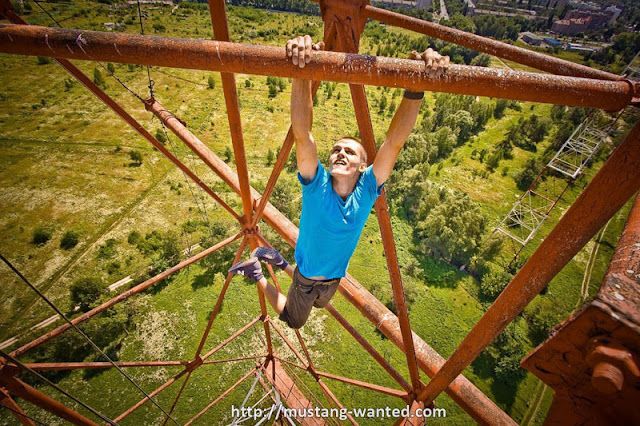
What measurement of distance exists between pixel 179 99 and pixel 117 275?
25571 mm

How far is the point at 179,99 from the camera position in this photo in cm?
3500

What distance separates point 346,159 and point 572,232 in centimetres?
199

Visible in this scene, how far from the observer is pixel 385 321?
401 centimetres

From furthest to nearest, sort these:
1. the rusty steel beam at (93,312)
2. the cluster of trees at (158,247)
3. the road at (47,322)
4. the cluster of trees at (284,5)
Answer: the cluster of trees at (284,5), the cluster of trees at (158,247), the road at (47,322), the rusty steel beam at (93,312)

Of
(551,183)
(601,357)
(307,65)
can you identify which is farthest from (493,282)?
(307,65)

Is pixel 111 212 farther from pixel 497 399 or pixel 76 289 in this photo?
pixel 497 399

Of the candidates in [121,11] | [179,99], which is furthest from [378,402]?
[121,11]

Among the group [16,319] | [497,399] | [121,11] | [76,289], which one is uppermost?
[121,11]

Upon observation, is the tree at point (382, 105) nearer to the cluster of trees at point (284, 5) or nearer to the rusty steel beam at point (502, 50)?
the rusty steel beam at point (502, 50)

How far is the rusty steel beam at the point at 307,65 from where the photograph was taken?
181cm

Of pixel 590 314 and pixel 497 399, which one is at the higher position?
pixel 590 314

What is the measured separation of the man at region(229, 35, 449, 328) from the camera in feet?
9.24

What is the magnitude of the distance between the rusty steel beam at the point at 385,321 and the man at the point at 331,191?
53 cm

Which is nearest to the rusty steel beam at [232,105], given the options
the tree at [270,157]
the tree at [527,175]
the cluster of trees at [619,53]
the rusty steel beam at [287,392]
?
the rusty steel beam at [287,392]
